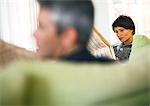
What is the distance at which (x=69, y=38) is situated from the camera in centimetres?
56

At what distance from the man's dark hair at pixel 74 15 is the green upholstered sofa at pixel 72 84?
0.07 m

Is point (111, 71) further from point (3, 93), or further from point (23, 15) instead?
point (23, 15)

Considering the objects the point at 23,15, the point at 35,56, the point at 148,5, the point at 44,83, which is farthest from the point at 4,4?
the point at 148,5

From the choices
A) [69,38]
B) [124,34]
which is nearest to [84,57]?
[69,38]

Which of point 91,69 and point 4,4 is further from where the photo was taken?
point 4,4

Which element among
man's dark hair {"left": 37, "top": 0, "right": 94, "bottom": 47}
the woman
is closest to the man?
man's dark hair {"left": 37, "top": 0, "right": 94, "bottom": 47}

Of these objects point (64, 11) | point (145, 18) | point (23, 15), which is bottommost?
point (145, 18)

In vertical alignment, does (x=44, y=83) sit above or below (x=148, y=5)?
above

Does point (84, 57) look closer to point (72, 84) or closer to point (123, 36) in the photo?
point (72, 84)

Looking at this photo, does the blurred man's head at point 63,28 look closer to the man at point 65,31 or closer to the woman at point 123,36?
the man at point 65,31

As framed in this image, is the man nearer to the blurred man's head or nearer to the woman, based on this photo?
the blurred man's head

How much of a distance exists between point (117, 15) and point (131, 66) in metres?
1.18

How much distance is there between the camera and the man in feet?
1.82

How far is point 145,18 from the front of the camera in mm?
1851
